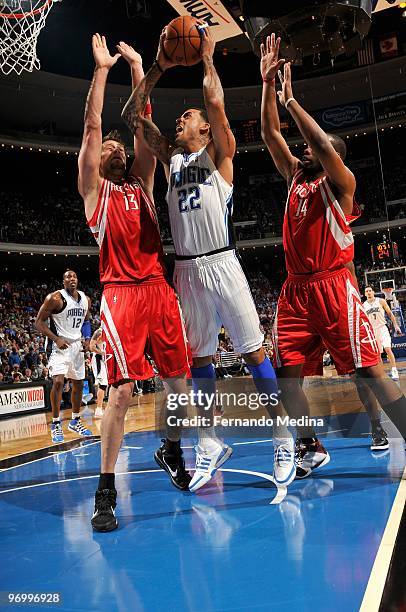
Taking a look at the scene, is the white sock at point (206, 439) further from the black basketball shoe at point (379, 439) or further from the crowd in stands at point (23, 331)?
the crowd in stands at point (23, 331)

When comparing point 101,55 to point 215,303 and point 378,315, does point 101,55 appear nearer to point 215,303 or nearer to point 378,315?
point 215,303

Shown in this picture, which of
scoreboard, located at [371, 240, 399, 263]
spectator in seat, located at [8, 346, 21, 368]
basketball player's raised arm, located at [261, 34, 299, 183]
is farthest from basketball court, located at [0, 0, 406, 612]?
scoreboard, located at [371, 240, 399, 263]

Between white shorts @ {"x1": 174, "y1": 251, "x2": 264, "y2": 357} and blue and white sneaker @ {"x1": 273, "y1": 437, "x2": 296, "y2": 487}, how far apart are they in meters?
0.64

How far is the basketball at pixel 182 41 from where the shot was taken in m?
3.89

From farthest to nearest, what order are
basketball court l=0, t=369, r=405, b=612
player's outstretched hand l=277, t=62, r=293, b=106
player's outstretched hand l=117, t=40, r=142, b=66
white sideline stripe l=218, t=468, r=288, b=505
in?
player's outstretched hand l=117, t=40, r=142, b=66, player's outstretched hand l=277, t=62, r=293, b=106, white sideline stripe l=218, t=468, r=288, b=505, basketball court l=0, t=369, r=405, b=612

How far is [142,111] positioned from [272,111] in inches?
36.8

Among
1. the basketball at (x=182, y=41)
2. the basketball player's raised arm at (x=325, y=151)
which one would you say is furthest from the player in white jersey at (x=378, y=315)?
the basketball at (x=182, y=41)

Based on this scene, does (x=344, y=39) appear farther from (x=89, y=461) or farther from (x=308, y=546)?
(x=308, y=546)

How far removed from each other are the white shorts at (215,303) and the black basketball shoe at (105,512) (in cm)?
110

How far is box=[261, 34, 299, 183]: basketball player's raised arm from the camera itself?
3.84m

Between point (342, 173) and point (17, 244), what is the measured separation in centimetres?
1937

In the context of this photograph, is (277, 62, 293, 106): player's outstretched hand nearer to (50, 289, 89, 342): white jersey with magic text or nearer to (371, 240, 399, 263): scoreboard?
(50, 289, 89, 342): white jersey with magic text

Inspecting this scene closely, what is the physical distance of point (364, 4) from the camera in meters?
9.30

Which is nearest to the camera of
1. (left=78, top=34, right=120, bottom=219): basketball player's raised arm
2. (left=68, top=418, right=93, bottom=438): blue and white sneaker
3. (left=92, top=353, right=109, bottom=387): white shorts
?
(left=78, top=34, right=120, bottom=219): basketball player's raised arm
